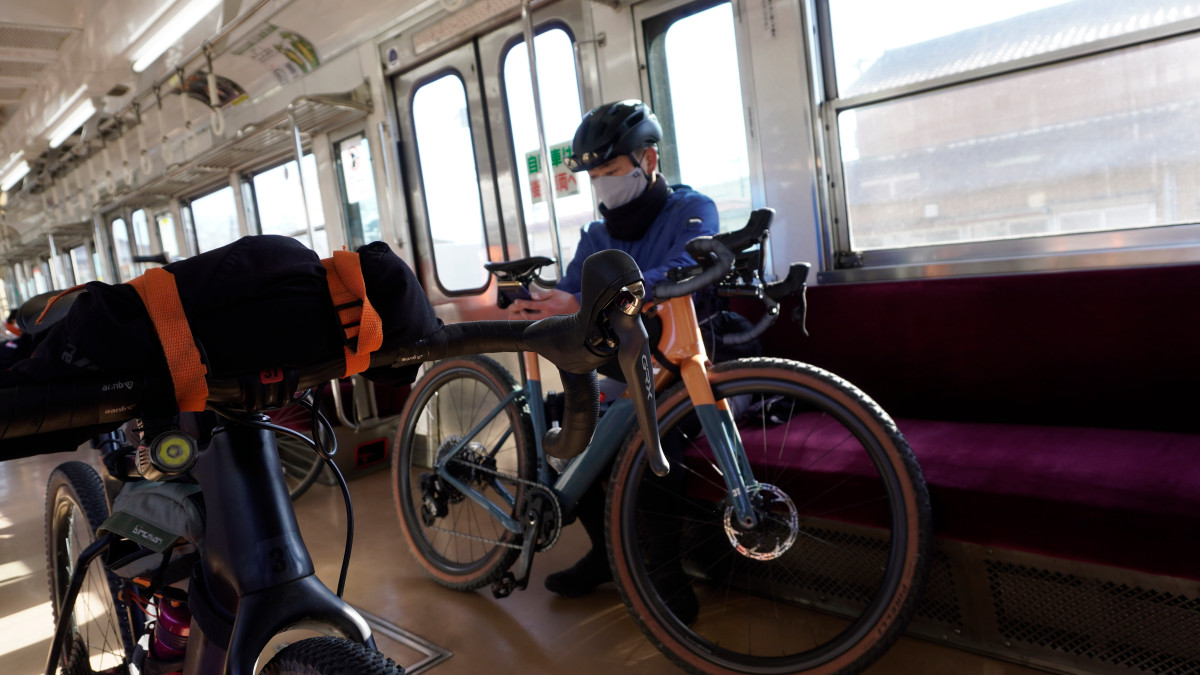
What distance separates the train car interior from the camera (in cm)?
197

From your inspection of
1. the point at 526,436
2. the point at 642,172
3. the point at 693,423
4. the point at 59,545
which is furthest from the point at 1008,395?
the point at 59,545

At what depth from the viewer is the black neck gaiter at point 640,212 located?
2.78 m

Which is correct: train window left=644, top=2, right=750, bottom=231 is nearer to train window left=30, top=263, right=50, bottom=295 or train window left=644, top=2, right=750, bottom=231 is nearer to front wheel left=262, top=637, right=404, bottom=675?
front wheel left=262, top=637, right=404, bottom=675

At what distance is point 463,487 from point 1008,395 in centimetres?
189

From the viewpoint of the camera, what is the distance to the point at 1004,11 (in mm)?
2588

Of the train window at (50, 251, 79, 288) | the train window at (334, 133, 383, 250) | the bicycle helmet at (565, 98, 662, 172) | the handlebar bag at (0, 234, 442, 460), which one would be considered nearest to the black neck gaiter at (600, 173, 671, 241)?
the bicycle helmet at (565, 98, 662, 172)

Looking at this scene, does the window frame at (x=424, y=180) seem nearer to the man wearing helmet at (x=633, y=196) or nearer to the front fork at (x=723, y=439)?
the man wearing helmet at (x=633, y=196)

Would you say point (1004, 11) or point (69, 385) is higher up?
point (1004, 11)

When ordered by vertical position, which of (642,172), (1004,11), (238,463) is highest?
(1004,11)

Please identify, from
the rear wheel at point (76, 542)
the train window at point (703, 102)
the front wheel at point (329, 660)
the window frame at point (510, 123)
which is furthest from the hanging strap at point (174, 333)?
the window frame at point (510, 123)

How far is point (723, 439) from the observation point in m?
2.11

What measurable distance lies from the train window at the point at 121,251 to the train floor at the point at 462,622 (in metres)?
7.71

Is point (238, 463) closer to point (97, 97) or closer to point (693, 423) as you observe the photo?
point (693, 423)

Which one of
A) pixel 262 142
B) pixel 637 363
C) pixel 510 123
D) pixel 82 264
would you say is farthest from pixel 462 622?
pixel 82 264
